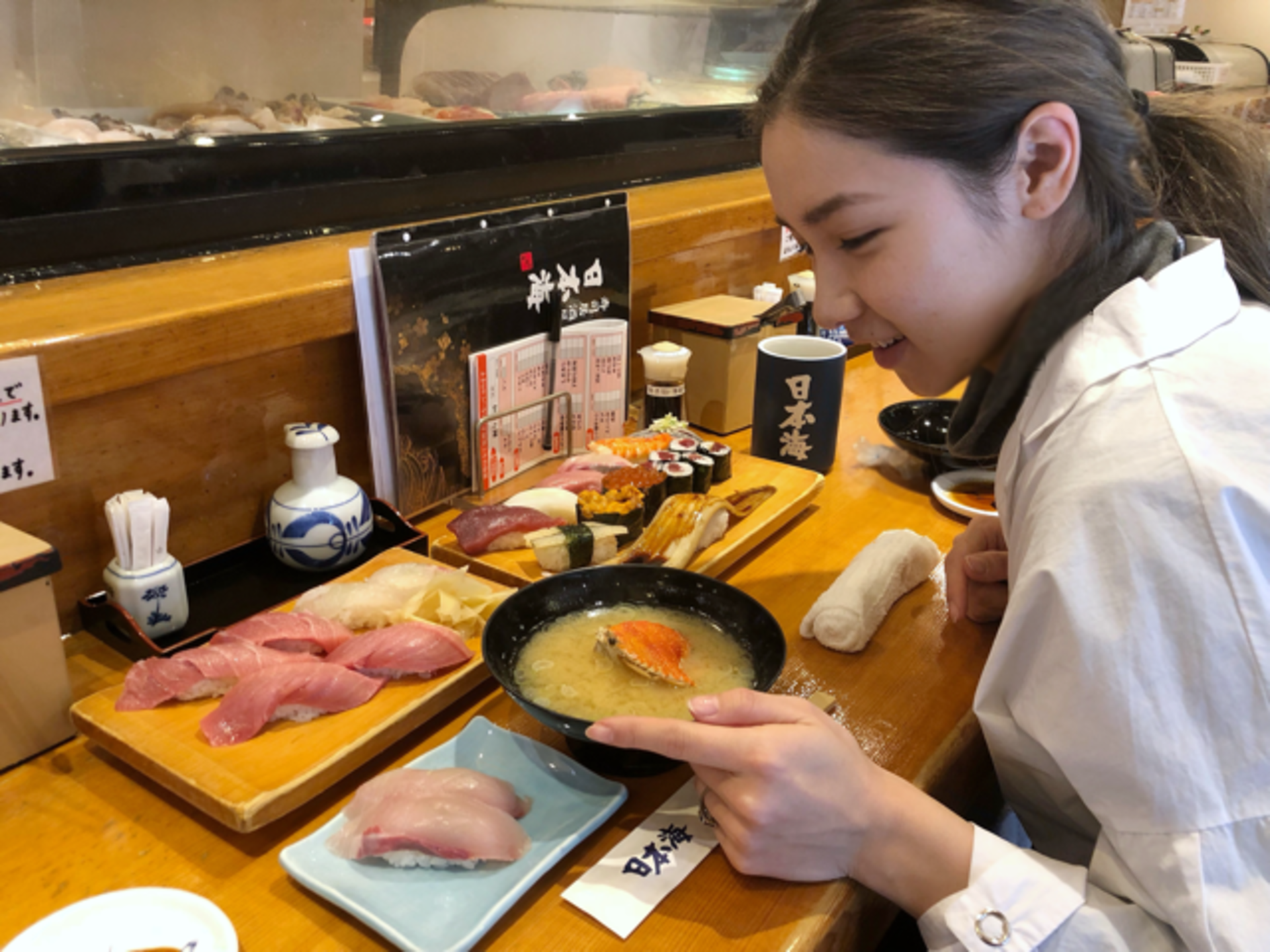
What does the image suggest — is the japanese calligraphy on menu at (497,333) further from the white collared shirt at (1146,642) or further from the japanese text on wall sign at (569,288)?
the white collared shirt at (1146,642)

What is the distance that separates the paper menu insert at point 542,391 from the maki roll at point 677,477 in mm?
268

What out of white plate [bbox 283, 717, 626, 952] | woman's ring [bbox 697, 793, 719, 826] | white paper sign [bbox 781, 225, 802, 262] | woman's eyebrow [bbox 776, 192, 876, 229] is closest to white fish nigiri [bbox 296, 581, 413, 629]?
white plate [bbox 283, 717, 626, 952]

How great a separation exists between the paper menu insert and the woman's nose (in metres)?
0.69

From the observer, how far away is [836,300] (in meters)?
1.05

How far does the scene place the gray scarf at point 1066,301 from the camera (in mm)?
964

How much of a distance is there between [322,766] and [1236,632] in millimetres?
842

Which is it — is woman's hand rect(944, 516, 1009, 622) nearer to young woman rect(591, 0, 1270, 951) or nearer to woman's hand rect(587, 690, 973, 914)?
young woman rect(591, 0, 1270, 951)

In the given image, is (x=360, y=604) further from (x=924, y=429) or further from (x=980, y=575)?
(x=924, y=429)

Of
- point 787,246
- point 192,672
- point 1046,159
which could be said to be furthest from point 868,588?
point 787,246

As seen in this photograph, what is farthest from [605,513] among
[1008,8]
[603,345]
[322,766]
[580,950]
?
[1008,8]

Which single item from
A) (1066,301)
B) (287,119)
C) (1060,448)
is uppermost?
(287,119)

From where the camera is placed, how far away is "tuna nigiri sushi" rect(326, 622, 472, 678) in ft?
3.68

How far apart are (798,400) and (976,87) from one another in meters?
0.91

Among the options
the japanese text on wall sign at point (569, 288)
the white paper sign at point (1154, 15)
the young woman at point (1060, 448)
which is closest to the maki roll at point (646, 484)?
the japanese text on wall sign at point (569, 288)
